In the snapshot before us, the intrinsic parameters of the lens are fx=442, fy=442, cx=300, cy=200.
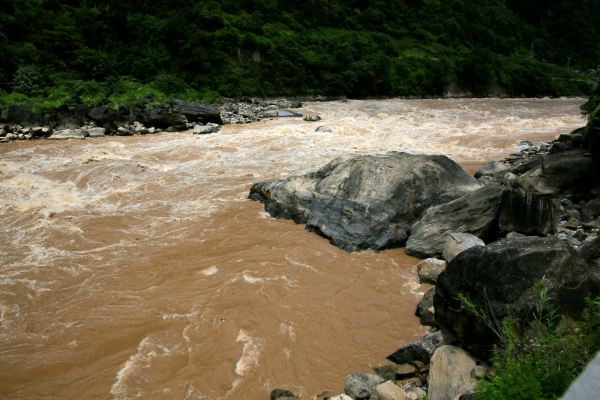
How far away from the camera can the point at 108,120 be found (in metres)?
22.7

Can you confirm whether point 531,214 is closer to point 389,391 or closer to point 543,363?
point 389,391

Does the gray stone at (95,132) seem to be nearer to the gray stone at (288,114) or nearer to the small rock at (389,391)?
the gray stone at (288,114)

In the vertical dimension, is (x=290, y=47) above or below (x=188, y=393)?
above

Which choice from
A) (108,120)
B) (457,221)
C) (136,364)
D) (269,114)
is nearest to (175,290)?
(136,364)

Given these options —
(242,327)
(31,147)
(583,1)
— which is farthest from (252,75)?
(583,1)

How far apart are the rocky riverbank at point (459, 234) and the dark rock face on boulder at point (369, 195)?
0.09 ft

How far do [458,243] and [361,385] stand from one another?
3.80 m

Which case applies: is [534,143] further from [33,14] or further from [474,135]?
[33,14]

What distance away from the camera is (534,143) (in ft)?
59.6

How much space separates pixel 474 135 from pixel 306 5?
33.5 m

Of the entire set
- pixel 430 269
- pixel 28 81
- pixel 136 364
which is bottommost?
pixel 136 364

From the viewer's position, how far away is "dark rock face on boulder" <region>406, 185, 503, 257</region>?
29.1 ft

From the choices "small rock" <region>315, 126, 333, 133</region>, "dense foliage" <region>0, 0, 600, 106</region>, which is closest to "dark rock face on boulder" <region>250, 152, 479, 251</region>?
"small rock" <region>315, 126, 333, 133</region>

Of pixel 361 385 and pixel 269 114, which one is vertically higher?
pixel 269 114
